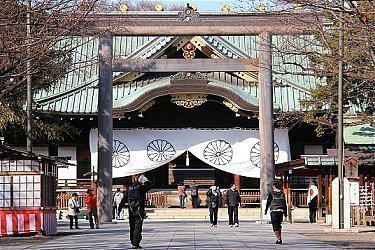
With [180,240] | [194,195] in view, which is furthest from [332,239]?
[194,195]

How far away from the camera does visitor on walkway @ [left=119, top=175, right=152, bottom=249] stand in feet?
60.6

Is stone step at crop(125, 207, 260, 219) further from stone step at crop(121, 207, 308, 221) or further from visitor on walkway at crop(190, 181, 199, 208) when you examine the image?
visitor on walkway at crop(190, 181, 199, 208)

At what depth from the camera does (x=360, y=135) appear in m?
33.9

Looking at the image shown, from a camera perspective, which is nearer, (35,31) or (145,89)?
(35,31)

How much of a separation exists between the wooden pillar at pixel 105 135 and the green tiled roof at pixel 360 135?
30.7 feet

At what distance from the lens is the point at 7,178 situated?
945 inches

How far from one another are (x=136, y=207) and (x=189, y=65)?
477 inches

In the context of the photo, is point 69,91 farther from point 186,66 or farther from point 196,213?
point 186,66

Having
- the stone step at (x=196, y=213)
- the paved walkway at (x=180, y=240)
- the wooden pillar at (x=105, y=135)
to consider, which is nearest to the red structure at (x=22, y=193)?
the paved walkway at (x=180, y=240)

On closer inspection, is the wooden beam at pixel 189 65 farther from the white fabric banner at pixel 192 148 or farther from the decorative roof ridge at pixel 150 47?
the white fabric banner at pixel 192 148

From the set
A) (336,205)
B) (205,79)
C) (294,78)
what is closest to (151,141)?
(205,79)

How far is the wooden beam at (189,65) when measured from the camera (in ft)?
98.4

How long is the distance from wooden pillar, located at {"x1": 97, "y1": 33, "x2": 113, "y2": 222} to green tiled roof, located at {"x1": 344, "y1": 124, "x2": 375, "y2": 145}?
9.35 metres

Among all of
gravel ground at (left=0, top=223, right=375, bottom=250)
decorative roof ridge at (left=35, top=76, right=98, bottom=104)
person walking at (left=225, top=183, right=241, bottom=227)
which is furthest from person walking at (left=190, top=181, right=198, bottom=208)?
gravel ground at (left=0, top=223, right=375, bottom=250)
